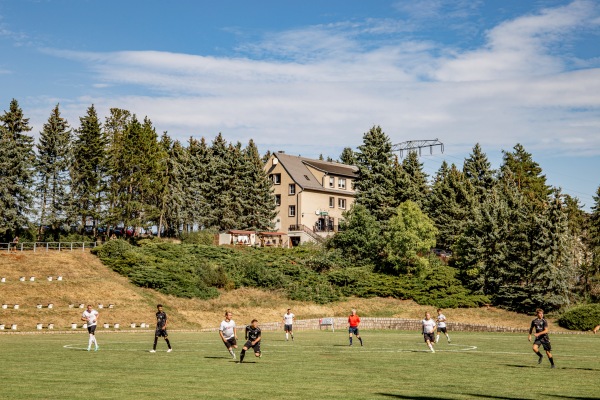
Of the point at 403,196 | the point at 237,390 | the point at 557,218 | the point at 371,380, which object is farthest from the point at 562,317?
the point at 237,390

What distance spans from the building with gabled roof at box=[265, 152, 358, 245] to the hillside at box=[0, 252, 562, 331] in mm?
26255

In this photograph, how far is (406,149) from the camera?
102m

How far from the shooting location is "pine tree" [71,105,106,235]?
80.7 m

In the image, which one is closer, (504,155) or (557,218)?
(557,218)

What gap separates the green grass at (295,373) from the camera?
57.0 ft

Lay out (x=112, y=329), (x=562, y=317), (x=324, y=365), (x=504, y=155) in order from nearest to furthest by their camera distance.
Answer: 1. (x=324, y=365)
2. (x=112, y=329)
3. (x=562, y=317)
4. (x=504, y=155)

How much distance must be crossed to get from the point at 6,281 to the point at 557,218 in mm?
48363

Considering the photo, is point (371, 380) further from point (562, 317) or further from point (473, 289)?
point (473, 289)

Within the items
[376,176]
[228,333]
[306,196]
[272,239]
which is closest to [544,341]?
[228,333]

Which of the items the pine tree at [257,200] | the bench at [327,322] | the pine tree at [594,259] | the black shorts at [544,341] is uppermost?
the pine tree at [257,200]

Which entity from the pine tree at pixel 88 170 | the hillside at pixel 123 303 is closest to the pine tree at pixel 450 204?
the hillside at pixel 123 303

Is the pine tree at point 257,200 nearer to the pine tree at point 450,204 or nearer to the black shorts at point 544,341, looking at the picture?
the pine tree at point 450,204

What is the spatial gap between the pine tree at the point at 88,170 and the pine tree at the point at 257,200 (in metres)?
20.2

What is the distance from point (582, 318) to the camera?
51969mm
